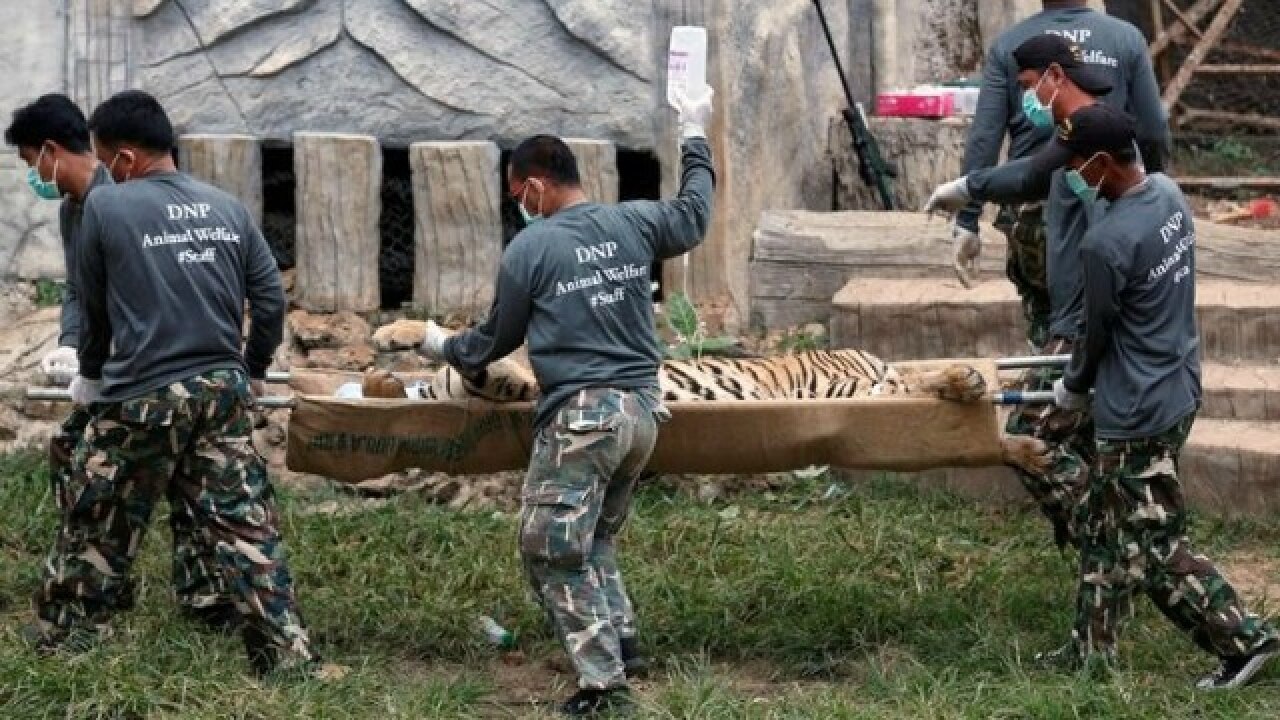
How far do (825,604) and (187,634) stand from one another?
7.11ft

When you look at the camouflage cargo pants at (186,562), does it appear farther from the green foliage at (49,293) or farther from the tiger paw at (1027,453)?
the green foliage at (49,293)

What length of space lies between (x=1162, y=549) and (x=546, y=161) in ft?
7.20

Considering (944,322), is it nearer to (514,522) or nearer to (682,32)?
(514,522)

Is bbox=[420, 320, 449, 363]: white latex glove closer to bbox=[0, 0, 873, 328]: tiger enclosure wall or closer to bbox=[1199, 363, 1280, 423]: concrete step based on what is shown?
bbox=[1199, 363, 1280, 423]: concrete step

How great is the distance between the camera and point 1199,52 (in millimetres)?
15320

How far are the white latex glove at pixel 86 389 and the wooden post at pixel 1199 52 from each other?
9.57 meters

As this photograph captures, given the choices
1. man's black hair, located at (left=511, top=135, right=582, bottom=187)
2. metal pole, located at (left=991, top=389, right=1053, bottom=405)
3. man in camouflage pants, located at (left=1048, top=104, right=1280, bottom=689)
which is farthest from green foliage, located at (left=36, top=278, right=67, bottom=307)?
man in camouflage pants, located at (left=1048, top=104, right=1280, bottom=689)

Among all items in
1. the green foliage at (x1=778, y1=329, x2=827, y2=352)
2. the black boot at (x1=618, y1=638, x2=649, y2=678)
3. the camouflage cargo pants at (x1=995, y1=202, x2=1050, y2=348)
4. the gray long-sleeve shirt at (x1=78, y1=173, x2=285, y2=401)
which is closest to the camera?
the gray long-sleeve shirt at (x1=78, y1=173, x2=285, y2=401)

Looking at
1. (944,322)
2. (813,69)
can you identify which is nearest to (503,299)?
(944,322)

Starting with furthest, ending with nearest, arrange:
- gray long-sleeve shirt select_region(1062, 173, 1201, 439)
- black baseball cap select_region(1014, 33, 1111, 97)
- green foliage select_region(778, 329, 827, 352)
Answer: green foliage select_region(778, 329, 827, 352) < black baseball cap select_region(1014, 33, 1111, 97) < gray long-sleeve shirt select_region(1062, 173, 1201, 439)

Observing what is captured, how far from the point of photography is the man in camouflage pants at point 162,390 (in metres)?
7.06

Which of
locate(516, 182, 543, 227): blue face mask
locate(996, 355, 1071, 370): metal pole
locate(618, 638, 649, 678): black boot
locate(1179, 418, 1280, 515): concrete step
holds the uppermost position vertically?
locate(516, 182, 543, 227): blue face mask

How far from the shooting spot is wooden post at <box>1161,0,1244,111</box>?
598 inches

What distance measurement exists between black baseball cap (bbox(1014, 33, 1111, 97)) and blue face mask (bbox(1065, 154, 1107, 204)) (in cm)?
42
